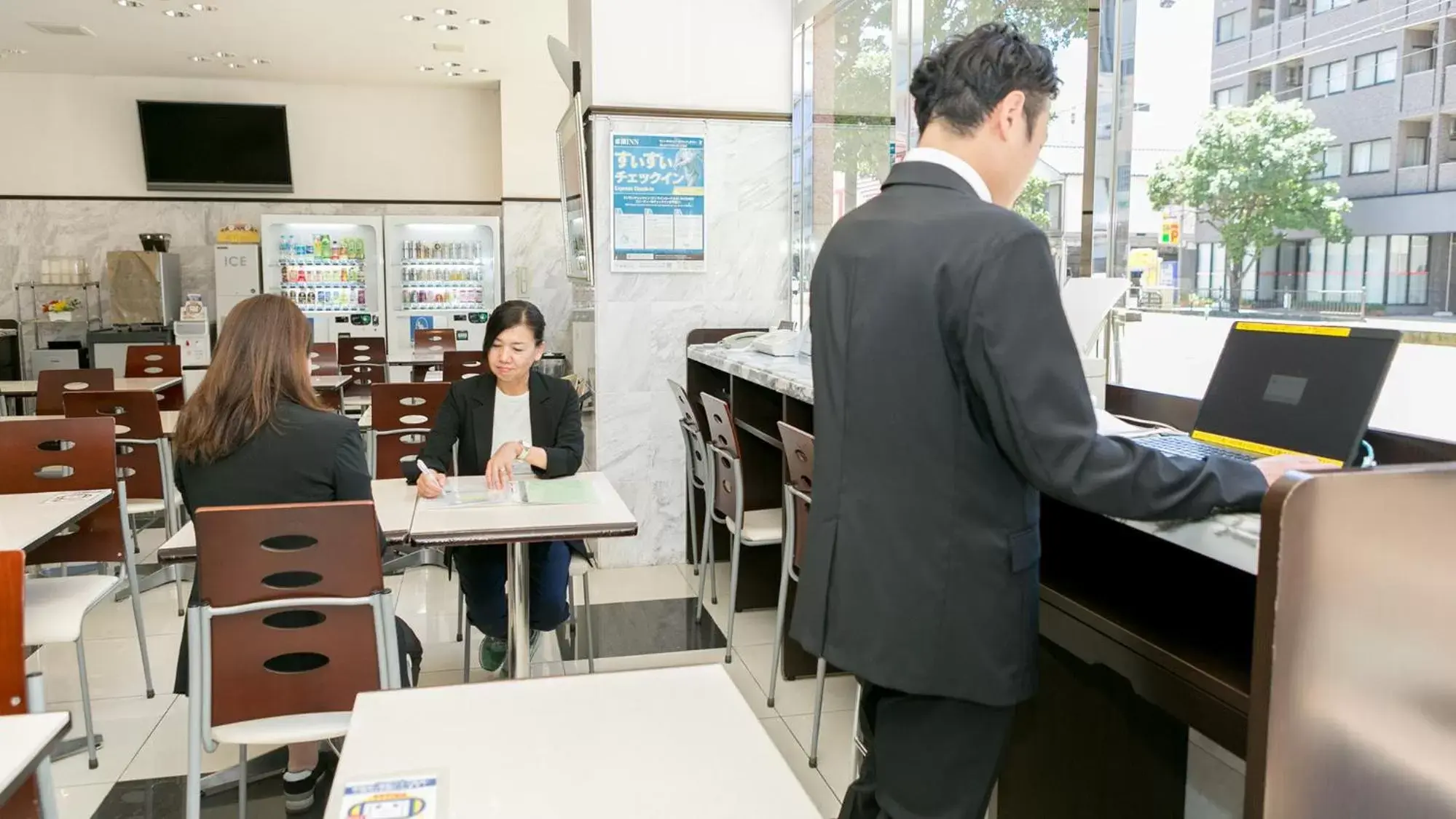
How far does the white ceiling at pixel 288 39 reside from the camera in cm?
763

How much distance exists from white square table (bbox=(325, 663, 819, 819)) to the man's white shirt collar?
76 cm

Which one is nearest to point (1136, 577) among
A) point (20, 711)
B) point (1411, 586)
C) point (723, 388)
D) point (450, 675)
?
point (1411, 586)

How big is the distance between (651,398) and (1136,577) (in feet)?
10.6

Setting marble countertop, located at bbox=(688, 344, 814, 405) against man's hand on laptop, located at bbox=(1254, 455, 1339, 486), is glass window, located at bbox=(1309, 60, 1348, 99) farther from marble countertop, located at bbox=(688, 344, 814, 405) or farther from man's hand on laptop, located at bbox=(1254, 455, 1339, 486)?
marble countertop, located at bbox=(688, 344, 814, 405)

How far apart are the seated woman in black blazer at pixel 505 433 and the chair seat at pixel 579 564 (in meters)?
0.02

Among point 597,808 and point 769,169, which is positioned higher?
point 769,169

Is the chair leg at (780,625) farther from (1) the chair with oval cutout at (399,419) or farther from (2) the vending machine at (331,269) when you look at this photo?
(2) the vending machine at (331,269)

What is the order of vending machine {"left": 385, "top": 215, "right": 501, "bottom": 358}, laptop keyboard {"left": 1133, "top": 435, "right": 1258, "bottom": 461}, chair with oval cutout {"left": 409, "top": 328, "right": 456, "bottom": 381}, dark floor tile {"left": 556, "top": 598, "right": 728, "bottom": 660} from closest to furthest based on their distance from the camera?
laptop keyboard {"left": 1133, "top": 435, "right": 1258, "bottom": 461} < dark floor tile {"left": 556, "top": 598, "right": 728, "bottom": 660} < chair with oval cutout {"left": 409, "top": 328, "right": 456, "bottom": 381} < vending machine {"left": 385, "top": 215, "right": 501, "bottom": 358}

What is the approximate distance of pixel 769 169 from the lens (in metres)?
5.02

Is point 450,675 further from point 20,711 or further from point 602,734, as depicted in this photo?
point 602,734

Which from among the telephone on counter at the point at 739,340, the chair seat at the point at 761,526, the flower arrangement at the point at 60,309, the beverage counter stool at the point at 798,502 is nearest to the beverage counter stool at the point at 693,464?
the chair seat at the point at 761,526

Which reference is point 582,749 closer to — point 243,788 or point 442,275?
point 243,788

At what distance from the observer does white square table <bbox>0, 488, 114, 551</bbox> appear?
251 centimetres

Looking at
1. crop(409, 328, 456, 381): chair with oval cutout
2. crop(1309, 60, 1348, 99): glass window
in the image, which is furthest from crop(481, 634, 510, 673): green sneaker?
crop(409, 328, 456, 381): chair with oval cutout
